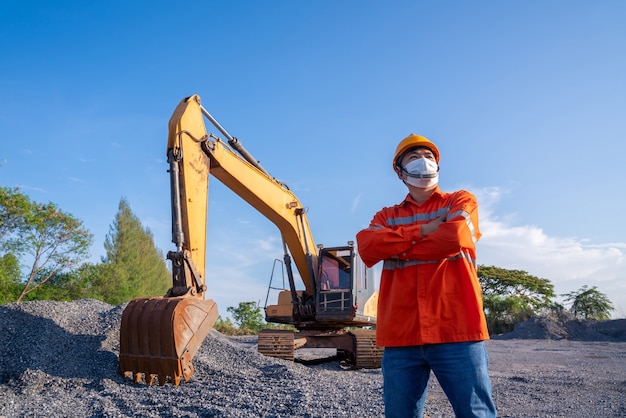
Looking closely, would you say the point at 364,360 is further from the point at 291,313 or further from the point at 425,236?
the point at 425,236

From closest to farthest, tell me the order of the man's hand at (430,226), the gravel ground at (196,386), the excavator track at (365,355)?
1. the man's hand at (430,226)
2. the gravel ground at (196,386)
3. the excavator track at (365,355)

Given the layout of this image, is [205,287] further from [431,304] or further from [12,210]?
[12,210]

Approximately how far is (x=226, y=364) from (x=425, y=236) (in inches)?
246

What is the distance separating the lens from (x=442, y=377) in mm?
2098

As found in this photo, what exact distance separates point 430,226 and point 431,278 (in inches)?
9.3

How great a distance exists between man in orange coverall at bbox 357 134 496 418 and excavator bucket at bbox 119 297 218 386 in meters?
3.93

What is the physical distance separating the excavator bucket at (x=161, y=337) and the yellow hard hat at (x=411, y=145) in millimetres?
4000

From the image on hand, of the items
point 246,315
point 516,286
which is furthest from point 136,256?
point 516,286

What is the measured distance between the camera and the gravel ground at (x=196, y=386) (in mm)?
4848

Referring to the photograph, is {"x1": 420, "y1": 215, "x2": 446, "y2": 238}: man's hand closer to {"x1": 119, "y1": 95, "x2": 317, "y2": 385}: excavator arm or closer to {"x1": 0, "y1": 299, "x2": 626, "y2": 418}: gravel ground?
{"x1": 0, "y1": 299, "x2": 626, "y2": 418}: gravel ground

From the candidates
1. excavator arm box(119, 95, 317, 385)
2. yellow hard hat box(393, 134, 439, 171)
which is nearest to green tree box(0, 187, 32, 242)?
excavator arm box(119, 95, 317, 385)

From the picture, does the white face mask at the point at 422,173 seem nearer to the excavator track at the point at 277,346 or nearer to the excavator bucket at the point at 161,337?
the excavator bucket at the point at 161,337

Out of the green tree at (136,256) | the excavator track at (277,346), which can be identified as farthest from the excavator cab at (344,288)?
the green tree at (136,256)

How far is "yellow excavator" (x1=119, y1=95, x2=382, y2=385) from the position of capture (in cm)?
588
